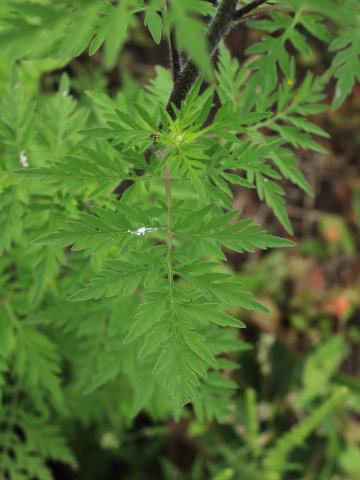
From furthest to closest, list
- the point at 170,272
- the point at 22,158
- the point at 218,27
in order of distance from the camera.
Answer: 1. the point at 22,158
2. the point at 170,272
3. the point at 218,27

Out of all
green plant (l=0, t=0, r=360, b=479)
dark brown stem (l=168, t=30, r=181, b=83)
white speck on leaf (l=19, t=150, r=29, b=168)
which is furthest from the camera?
white speck on leaf (l=19, t=150, r=29, b=168)

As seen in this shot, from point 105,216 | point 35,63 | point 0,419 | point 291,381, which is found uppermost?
point 105,216

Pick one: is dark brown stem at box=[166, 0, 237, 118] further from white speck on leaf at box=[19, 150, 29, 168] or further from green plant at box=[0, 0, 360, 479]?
white speck on leaf at box=[19, 150, 29, 168]

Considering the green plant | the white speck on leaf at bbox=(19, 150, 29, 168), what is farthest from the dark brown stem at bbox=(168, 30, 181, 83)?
the white speck on leaf at bbox=(19, 150, 29, 168)

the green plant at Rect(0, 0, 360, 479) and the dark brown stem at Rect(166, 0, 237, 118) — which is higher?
the dark brown stem at Rect(166, 0, 237, 118)

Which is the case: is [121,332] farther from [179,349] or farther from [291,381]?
[291,381]

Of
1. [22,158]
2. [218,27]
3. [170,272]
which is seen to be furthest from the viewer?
[22,158]

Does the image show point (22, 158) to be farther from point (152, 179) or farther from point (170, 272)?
point (170, 272)

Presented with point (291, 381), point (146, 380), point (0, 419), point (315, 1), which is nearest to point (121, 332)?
point (146, 380)

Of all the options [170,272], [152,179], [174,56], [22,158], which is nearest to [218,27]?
[174,56]

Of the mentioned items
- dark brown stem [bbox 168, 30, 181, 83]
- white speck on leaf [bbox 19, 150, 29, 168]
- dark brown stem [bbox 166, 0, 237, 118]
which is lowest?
white speck on leaf [bbox 19, 150, 29, 168]

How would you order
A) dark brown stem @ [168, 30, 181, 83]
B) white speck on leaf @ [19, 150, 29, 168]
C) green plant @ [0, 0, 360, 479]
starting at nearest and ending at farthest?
1. green plant @ [0, 0, 360, 479]
2. dark brown stem @ [168, 30, 181, 83]
3. white speck on leaf @ [19, 150, 29, 168]
